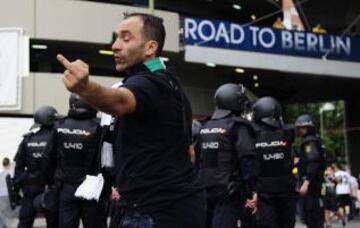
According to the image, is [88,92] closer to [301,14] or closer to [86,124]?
[86,124]

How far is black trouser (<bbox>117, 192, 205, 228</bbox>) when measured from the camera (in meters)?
3.85

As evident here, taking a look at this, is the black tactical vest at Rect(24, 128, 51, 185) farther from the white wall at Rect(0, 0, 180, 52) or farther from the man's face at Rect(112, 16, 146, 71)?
the white wall at Rect(0, 0, 180, 52)

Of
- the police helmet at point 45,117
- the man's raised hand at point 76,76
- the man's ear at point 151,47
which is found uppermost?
the police helmet at point 45,117

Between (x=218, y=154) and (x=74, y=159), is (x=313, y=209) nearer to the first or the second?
(x=218, y=154)

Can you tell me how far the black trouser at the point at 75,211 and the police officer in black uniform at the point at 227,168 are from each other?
1338 millimetres

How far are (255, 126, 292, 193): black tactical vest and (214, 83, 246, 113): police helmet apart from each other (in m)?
1.49

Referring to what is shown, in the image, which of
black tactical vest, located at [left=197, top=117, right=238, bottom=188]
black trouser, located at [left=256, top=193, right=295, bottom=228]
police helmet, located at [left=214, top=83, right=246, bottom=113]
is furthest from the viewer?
black trouser, located at [left=256, top=193, right=295, bottom=228]

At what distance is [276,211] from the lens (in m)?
10.5

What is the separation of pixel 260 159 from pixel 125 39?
6.68m

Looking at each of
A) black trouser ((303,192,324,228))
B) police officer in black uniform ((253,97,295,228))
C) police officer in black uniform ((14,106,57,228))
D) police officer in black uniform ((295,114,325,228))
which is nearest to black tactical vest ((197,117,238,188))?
police officer in black uniform ((253,97,295,228))

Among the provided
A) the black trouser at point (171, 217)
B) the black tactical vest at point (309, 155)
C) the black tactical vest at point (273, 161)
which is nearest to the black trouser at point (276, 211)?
the black tactical vest at point (273, 161)

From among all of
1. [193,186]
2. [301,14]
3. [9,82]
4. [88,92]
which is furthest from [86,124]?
[301,14]

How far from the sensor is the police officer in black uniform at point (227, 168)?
27.6ft

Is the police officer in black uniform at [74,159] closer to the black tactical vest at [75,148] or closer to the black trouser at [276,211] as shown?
the black tactical vest at [75,148]
